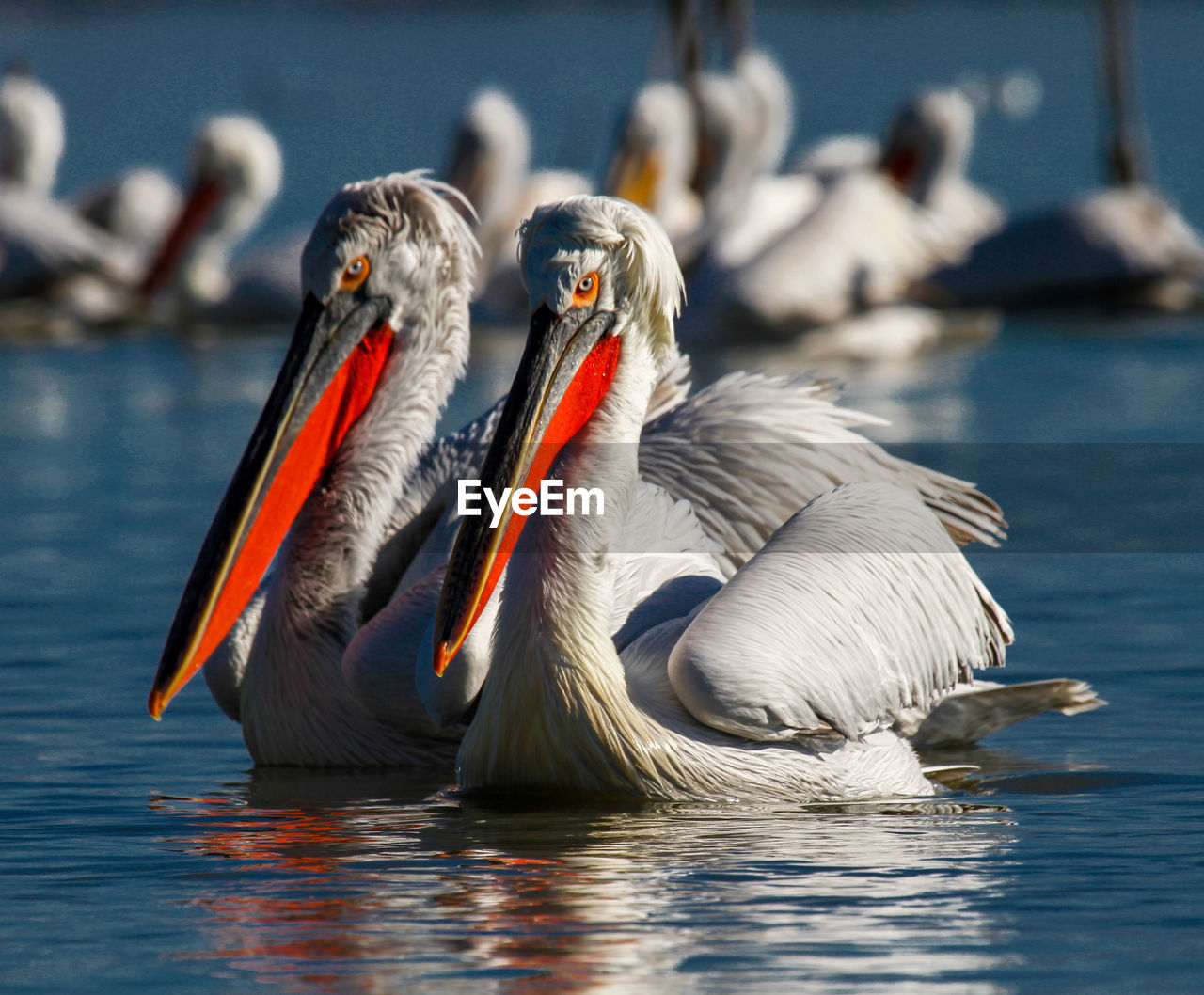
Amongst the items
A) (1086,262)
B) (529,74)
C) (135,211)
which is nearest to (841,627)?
(1086,262)

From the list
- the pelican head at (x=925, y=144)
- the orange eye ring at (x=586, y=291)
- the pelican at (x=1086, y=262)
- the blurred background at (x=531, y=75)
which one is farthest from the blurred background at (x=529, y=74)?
the orange eye ring at (x=586, y=291)

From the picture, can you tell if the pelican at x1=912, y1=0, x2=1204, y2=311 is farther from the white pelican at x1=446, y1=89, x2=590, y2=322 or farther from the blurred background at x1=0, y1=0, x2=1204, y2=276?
the blurred background at x1=0, y1=0, x2=1204, y2=276

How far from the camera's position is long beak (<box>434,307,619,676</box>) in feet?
15.5

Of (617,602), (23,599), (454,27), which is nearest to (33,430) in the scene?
(23,599)

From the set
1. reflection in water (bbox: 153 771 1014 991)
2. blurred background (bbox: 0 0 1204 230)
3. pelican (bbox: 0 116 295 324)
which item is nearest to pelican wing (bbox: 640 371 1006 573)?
reflection in water (bbox: 153 771 1014 991)

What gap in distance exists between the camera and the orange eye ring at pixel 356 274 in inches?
225

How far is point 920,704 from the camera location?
5.15 m

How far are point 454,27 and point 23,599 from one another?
3272 inches

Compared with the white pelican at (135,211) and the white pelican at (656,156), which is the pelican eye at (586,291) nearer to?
the white pelican at (656,156)

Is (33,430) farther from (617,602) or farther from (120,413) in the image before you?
(617,602)

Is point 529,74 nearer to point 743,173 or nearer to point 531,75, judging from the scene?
point 531,75

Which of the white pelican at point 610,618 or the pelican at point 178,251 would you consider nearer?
the white pelican at point 610,618

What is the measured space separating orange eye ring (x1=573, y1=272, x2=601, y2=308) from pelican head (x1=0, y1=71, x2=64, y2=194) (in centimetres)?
1374

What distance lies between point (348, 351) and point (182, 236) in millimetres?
10511
